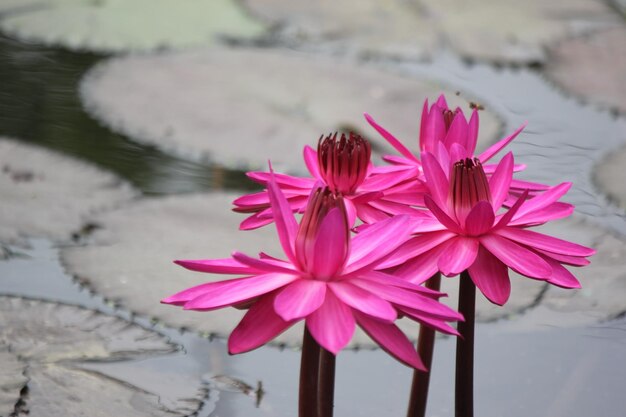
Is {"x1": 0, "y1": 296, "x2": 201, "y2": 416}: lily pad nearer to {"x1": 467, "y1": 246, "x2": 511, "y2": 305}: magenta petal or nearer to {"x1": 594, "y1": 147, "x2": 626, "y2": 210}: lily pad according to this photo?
{"x1": 467, "y1": 246, "x2": 511, "y2": 305}: magenta petal

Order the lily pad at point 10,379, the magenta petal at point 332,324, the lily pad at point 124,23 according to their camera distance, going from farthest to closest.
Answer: the lily pad at point 124,23 < the lily pad at point 10,379 < the magenta petal at point 332,324

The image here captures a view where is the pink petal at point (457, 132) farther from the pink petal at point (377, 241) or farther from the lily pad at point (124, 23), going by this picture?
the lily pad at point (124, 23)

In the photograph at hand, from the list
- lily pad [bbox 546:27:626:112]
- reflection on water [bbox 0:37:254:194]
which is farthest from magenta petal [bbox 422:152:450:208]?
lily pad [bbox 546:27:626:112]

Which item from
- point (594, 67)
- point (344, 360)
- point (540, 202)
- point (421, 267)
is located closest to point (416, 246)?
point (421, 267)

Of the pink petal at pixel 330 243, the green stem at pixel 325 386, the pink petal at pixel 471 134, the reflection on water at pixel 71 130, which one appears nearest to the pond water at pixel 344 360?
the reflection on water at pixel 71 130

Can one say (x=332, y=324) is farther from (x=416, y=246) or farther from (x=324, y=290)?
(x=416, y=246)
